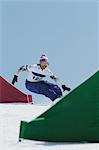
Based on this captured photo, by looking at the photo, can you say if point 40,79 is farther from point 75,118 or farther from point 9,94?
point 75,118

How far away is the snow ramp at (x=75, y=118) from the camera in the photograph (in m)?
5.34

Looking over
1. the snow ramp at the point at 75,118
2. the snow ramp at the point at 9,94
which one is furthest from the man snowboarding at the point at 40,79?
the snow ramp at the point at 75,118

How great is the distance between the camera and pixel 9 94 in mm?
12727

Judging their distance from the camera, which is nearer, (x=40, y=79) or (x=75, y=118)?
(x=75, y=118)

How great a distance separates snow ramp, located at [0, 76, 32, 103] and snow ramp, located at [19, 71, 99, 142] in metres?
7.01

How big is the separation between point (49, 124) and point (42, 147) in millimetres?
448

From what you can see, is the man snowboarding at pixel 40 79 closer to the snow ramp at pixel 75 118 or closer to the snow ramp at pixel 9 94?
the snow ramp at pixel 9 94

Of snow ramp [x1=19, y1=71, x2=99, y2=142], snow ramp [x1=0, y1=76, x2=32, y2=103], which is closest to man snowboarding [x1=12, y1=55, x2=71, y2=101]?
snow ramp [x1=0, y1=76, x2=32, y2=103]

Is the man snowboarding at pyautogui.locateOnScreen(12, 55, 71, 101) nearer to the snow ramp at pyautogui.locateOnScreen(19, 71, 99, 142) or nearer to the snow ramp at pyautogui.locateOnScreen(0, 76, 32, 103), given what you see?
the snow ramp at pyautogui.locateOnScreen(0, 76, 32, 103)

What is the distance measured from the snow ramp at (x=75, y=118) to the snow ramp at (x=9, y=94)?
701 cm

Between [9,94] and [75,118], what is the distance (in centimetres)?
750

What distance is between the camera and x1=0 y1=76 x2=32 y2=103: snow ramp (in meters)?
12.5

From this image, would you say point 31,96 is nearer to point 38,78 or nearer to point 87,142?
point 38,78

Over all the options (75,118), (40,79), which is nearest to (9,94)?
(40,79)
